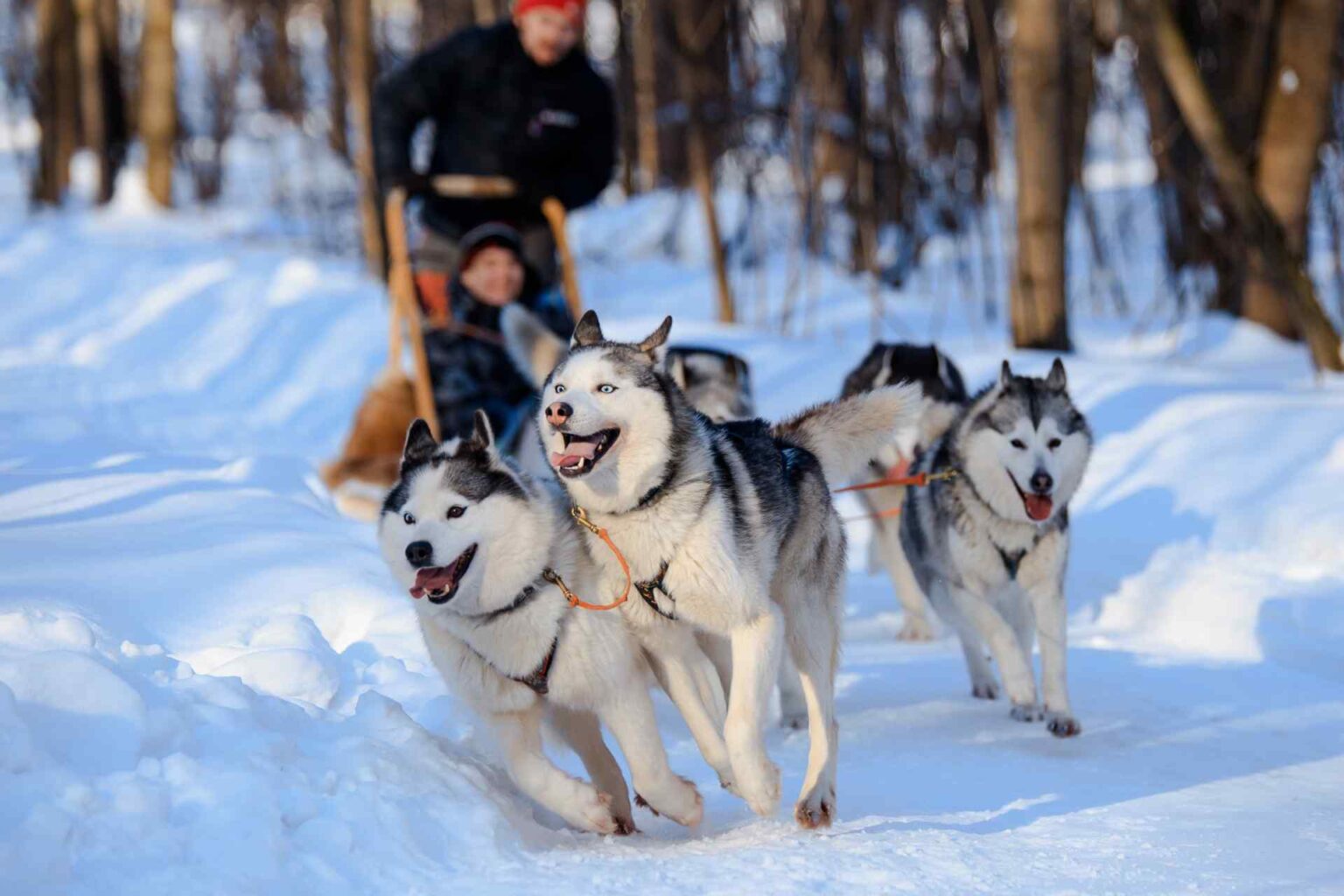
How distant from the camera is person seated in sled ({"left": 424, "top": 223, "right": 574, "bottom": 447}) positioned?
19.6 feet

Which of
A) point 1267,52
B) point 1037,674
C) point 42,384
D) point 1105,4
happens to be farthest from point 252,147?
point 1037,674

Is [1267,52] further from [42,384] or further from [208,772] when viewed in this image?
[208,772]

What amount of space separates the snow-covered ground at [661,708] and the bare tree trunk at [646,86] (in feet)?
26.5

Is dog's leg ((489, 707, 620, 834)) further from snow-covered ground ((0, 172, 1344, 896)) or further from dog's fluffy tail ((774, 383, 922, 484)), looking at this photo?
dog's fluffy tail ((774, 383, 922, 484))

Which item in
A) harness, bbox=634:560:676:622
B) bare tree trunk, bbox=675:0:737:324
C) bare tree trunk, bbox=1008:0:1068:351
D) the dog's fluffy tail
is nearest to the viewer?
harness, bbox=634:560:676:622

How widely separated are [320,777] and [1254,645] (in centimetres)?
323

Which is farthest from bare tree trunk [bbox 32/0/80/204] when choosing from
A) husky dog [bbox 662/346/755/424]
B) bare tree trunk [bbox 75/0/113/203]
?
husky dog [bbox 662/346/755/424]

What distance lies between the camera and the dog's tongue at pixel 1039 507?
4.15 metres

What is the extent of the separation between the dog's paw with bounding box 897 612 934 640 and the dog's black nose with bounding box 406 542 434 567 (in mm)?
2614

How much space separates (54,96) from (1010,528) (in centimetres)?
2025

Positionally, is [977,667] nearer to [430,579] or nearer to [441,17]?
[430,579]

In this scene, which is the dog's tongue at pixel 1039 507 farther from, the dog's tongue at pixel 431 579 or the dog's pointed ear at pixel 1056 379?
the dog's tongue at pixel 431 579

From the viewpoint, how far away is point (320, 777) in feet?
8.77

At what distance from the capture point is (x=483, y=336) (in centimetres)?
599
